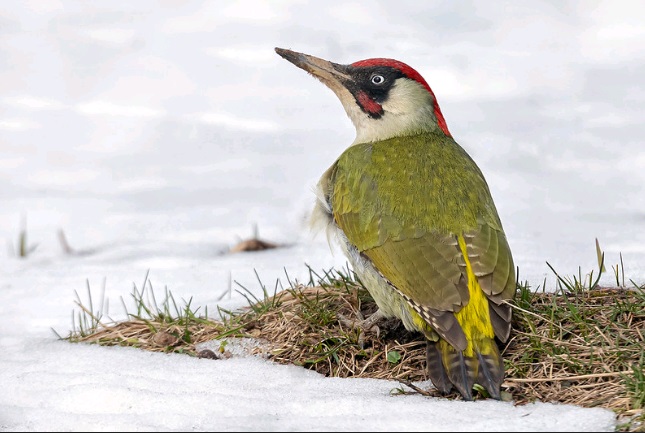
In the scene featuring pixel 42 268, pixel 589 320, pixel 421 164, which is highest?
pixel 421 164

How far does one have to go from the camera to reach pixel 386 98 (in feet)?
18.3

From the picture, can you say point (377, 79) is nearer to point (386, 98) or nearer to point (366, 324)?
point (386, 98)

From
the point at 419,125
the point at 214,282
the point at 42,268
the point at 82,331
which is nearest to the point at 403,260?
the point at 419,125

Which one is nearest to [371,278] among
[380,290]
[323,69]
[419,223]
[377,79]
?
[380,290]

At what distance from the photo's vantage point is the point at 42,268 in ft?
25.8

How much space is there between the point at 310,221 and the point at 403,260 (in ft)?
3.02

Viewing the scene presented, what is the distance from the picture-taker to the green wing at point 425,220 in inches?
176

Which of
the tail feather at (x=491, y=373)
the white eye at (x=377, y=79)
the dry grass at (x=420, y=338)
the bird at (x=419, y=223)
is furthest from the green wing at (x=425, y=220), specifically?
the white eye at (x=377, y=79)

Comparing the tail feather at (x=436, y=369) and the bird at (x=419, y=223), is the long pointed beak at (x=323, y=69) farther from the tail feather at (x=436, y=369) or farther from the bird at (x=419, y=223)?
the tail feather at (x=436, y=369)

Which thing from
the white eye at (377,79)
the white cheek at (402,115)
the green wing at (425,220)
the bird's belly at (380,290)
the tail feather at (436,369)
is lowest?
the tail feather at (436,369)

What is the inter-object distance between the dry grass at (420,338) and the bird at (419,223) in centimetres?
16

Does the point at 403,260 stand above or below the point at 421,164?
below

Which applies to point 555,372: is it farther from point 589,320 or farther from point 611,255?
point 611,255

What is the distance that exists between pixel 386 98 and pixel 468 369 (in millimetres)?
1936
